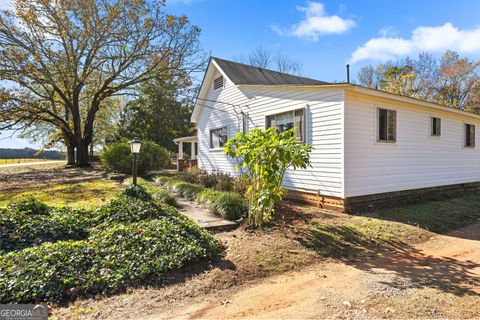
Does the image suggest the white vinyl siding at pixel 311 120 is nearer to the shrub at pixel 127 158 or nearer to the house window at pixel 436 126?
the shrub at pixel 127 158

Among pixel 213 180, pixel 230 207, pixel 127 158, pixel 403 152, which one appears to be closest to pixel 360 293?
pixel 230 207

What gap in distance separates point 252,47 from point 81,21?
1984cm

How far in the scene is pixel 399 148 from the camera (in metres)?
8.41

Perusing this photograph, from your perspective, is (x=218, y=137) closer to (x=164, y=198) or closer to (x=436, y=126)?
(x=164, y=198)

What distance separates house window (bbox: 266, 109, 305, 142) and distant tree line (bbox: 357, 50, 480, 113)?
19524mm

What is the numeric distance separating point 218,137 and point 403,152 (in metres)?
Result: 7.76

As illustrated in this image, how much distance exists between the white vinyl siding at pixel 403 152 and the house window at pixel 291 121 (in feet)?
5.20

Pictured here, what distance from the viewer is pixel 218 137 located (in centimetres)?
1294

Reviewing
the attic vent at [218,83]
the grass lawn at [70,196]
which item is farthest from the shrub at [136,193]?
the attic vent at [218,83]

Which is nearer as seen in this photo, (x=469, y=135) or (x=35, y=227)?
(x=35, y=227)

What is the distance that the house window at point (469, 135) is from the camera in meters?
11.5

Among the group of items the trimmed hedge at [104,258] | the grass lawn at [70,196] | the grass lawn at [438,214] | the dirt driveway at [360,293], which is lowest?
the dirt driveway at [360,293]

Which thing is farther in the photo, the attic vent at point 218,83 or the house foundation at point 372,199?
the attic vent at point 218,83

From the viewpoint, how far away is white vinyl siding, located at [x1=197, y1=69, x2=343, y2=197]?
23.8ft
